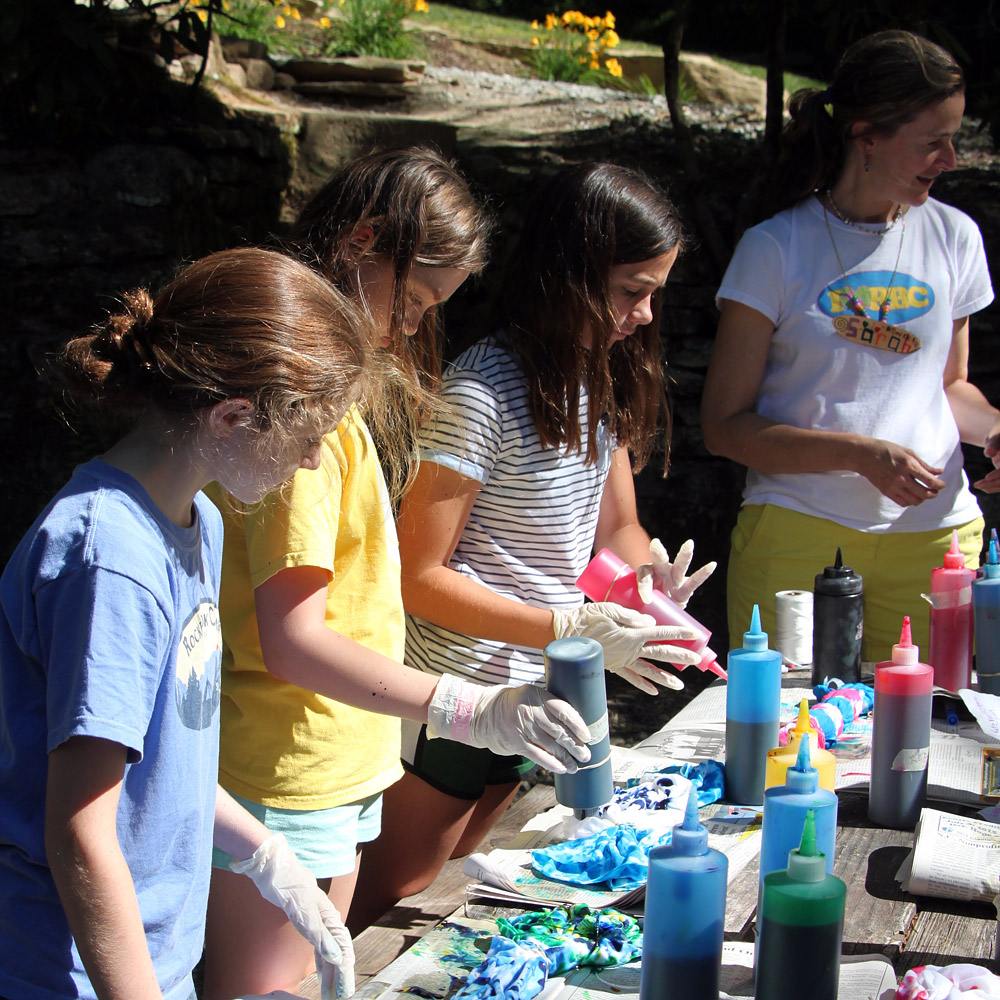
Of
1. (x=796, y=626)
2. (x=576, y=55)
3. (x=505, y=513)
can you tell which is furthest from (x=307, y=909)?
(x=576, y=55)

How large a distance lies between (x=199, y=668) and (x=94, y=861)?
272 mm

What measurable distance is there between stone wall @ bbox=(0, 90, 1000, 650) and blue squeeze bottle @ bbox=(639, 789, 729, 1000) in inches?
138

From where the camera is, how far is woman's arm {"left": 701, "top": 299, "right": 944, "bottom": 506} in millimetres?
2344

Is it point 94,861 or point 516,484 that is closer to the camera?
point 94,861

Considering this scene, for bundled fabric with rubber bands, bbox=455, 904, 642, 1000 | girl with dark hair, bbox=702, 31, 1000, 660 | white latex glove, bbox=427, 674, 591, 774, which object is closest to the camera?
bundled fabric with rubber bands, bbox=455, 904, 642, 1000

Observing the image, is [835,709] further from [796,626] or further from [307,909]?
[307,909]

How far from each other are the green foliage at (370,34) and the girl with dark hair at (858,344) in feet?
19.6

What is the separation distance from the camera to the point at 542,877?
1514 millimetres

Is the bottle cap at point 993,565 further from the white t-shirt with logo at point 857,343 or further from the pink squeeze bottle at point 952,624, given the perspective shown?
the white t-shirt with logo at point 857,343

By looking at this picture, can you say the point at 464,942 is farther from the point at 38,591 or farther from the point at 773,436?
the point at 773,436

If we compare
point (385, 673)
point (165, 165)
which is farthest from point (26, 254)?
point (385, 673)

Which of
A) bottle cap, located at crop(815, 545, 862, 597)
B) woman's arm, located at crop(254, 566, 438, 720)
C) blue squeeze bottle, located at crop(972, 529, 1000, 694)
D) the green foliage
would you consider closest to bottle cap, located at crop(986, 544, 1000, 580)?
blue squeeze bottle, located at crop(972, 529, 1000, 694)

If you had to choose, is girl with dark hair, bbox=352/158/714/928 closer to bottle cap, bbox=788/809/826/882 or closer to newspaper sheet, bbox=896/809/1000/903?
newspaper sheet, bbox=896/809/1000/903

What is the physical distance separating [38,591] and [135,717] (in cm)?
Result: 17
